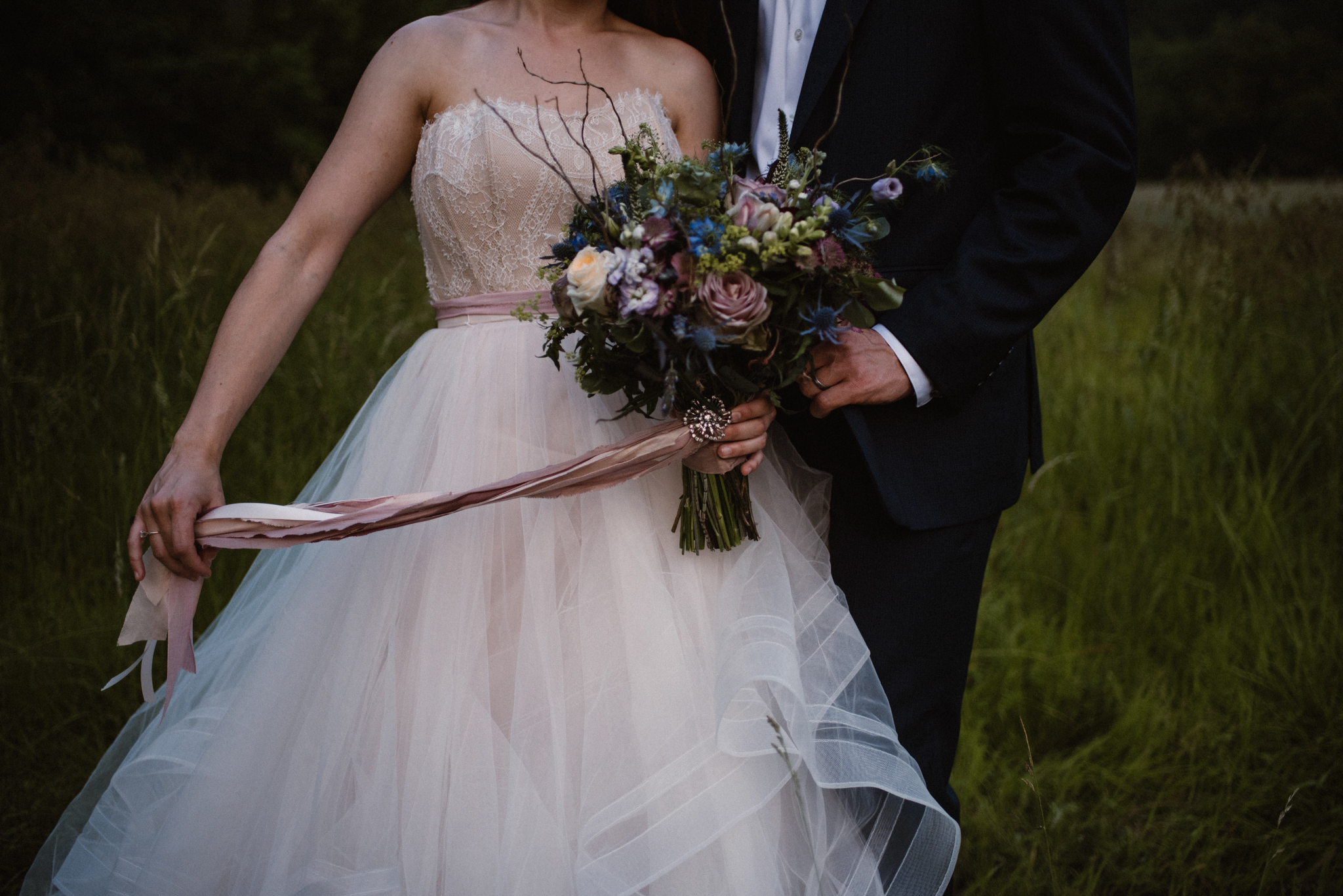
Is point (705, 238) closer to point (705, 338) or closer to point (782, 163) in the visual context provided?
point (705, 338)

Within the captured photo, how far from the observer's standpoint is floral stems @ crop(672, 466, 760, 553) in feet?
5.73

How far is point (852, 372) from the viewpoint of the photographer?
1685 millimetres

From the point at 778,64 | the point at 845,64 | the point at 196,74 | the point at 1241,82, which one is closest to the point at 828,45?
the point at 845,64

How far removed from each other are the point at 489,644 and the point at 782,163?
1.06 m

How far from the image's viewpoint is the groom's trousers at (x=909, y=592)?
191 centimetres

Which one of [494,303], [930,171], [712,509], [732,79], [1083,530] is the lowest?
[1083,530]

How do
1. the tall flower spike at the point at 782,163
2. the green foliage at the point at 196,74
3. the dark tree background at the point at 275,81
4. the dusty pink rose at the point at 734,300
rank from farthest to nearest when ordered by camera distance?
1. the dark tree background at the point at 275,81
2. the green foliage at the point at 196,74
3. the tall flower spike at the point at 782,163
4. the dusty pink rose at the point at 734,300

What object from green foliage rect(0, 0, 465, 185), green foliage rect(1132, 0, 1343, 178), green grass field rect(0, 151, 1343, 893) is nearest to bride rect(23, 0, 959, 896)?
green grass field rect(0, 151, 1343, 893)

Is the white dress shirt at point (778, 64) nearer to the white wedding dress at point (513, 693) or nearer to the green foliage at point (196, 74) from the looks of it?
the white wedding dress at point (513, 693)

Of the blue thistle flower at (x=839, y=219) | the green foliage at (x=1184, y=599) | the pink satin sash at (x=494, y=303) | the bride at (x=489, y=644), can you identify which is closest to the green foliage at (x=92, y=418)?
the bride at (x=489, y=644)

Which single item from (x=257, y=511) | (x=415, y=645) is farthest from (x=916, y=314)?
(x=257, y=511)

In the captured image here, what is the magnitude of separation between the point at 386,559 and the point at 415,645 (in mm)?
211

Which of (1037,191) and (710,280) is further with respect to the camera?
(1037,191)

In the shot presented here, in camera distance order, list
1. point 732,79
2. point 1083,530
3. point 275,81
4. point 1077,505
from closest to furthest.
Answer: point 732,79 → point 1083,530 → point 1077,505 → point 275,81
